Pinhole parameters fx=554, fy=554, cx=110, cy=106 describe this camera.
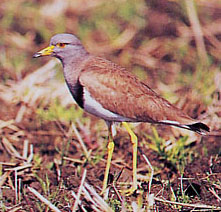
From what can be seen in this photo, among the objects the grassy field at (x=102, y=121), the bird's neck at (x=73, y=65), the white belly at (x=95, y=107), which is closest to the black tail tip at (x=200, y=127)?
the grassy field at (x=102, y=121)

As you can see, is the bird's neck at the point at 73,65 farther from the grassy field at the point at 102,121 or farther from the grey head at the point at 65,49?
the grassy field at the point at 102,121

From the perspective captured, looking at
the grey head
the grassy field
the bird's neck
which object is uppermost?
the grey head

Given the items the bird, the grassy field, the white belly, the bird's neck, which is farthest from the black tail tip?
the bird's neck

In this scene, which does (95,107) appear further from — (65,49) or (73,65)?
(65,49)

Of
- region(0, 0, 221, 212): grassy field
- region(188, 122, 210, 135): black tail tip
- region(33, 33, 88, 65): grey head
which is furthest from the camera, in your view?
region(33, 33, 88, 65): grey head

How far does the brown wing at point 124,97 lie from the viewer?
4191mm

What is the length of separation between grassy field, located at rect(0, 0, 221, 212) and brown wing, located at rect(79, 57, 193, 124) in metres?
0.42

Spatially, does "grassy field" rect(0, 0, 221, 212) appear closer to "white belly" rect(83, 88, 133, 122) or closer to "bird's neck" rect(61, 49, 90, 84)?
"white belly" rect(83, 88, 133, 122)

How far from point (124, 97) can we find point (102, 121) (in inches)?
60.5

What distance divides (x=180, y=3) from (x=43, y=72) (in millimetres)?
2705

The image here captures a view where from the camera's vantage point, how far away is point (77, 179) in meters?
Result: 4.51

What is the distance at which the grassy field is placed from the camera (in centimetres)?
418

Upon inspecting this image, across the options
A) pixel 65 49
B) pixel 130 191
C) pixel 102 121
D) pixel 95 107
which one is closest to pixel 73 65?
pixel 65 49

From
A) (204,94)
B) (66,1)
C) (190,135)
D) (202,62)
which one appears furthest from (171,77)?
(66,1)
